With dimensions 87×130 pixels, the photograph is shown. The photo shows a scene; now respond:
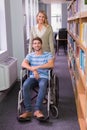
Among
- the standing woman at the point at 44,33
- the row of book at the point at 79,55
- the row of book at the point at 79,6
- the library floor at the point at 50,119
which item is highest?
the row of book at the point at 79,6

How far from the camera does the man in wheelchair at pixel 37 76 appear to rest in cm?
293

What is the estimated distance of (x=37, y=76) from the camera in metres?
3.04

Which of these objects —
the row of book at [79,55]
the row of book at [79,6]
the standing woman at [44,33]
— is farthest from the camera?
the standing woman at [44,33]

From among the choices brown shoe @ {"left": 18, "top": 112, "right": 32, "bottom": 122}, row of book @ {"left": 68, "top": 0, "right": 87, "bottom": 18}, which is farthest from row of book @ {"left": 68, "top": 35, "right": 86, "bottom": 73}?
brown shoe @ {"left": 18, "top": 112, "right": 32, "bottom": 122}

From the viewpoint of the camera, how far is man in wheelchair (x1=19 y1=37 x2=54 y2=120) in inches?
115

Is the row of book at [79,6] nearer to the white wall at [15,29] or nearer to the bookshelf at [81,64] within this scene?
the bookshelf at [81,64]

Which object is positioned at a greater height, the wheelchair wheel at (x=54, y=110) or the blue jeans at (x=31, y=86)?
the blue jeans at (x=31, y=86)

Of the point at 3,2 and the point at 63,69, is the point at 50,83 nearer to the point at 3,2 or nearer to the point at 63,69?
the point at 3,2

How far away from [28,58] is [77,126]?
1.18m

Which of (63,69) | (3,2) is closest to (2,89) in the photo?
(3,2)

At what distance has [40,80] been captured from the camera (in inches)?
120

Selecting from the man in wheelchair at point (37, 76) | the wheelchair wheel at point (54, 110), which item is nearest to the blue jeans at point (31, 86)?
the man in wheelchair at point (37, 76)

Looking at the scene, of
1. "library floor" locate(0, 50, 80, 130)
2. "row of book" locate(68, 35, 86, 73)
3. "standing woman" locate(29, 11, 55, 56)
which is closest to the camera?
"row of book" locate(68, 35, 86, 73)

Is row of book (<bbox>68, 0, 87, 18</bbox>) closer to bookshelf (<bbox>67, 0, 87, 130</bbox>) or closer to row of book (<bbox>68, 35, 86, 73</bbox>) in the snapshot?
bookshelf (<bbox>67, 0, 87, 130</bbox>)
